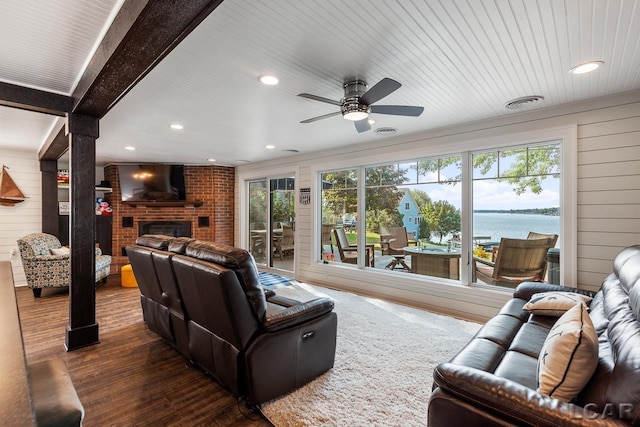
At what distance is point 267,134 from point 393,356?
3184mm

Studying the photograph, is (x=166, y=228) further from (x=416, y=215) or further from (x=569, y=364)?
(x=569, y=364)

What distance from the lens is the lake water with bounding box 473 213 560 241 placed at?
3428mm

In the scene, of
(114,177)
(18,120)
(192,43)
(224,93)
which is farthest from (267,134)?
(114,177)

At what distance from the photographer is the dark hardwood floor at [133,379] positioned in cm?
198

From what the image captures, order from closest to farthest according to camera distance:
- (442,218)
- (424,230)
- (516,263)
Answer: (516,263) < (442,218) < (424,230)

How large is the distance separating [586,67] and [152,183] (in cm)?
699

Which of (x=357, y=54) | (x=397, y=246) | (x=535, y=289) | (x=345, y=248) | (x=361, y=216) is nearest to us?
(x=357, y=54)

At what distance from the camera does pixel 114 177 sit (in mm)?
6598

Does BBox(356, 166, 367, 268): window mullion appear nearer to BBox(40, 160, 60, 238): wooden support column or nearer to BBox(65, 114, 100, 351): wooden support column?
A: BBox(65, 114, 100, 351): wooden support column

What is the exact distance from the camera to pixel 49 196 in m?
5.50

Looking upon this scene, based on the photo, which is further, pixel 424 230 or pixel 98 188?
pixel 98 188

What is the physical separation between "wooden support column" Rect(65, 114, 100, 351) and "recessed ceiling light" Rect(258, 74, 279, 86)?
1.78m

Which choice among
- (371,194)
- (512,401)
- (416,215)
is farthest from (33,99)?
(416,215)

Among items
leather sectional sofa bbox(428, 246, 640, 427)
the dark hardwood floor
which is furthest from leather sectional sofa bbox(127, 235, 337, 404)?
leather sectional sofa bbox(428, 246, 640, 427)
